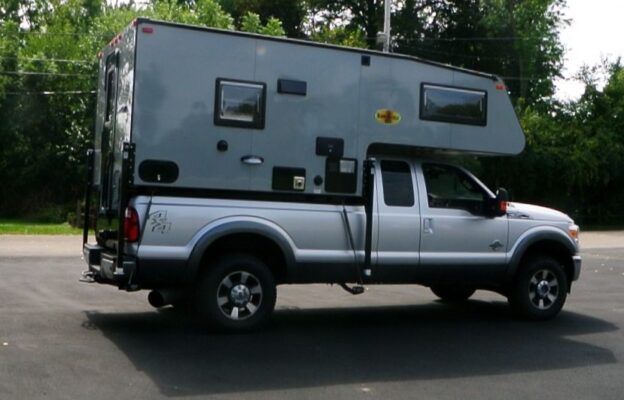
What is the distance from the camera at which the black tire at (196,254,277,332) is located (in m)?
9.42

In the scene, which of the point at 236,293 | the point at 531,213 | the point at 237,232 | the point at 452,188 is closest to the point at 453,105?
the point at 452,188

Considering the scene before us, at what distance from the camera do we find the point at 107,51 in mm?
10523

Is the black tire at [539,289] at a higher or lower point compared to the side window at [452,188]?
lower

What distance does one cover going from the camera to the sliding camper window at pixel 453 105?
10508 millimetres

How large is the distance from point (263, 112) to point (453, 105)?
7.70 ft

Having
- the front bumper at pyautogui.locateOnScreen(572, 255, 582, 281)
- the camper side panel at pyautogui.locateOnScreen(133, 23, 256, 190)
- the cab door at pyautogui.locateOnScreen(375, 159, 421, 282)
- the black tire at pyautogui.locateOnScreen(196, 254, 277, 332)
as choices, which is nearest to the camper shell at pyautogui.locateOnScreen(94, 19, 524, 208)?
the camper side panel at pyautogui.locateOnScreen(133, 23, 256, 190)

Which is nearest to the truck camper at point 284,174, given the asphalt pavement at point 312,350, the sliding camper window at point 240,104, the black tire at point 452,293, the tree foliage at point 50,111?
the sliding camper window at point 240,104

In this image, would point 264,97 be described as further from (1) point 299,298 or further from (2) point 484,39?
(2) point 484,39

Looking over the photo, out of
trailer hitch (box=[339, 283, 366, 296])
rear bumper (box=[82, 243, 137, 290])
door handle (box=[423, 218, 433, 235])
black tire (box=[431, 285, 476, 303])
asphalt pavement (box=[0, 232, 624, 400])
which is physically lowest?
asphalt pavement (box=[0, 232, 624, 400])

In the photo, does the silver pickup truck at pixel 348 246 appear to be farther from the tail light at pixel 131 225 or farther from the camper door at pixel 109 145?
the camper door at pixel 109 145

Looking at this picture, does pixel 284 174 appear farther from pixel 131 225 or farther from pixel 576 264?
pixel 576 264

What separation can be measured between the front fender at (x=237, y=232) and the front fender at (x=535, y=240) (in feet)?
9.52

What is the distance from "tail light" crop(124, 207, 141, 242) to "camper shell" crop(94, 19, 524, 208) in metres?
0.28

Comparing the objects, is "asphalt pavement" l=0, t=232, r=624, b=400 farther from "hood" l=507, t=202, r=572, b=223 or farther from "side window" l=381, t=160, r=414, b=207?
"side window" l=381, t=160, r=414, b=207
